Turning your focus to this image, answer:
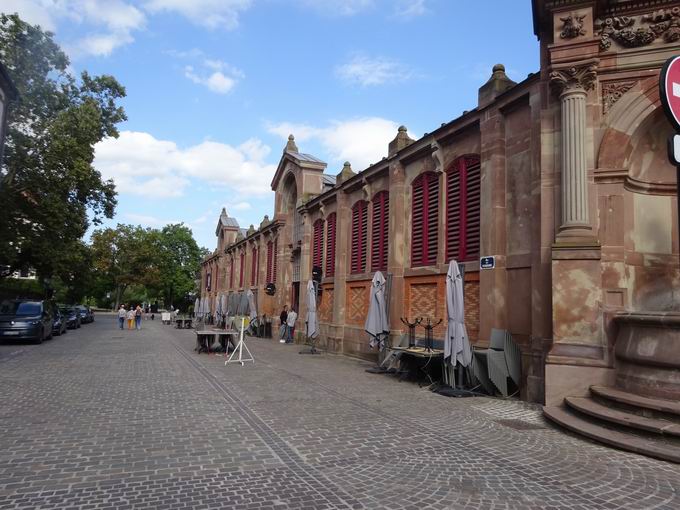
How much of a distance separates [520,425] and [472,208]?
6.62 m

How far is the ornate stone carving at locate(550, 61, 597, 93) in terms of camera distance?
9227mm

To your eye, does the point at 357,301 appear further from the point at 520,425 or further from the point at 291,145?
the point at 291,145

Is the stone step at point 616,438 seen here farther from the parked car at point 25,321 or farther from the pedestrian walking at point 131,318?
the pedestrian walking at point 131,318

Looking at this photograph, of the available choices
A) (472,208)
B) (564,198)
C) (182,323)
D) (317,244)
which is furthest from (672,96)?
(182,323)

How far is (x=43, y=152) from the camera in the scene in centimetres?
2152

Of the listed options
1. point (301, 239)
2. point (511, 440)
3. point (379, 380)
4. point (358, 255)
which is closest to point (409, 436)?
point (511, 440)

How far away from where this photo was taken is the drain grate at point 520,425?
760 centimetres

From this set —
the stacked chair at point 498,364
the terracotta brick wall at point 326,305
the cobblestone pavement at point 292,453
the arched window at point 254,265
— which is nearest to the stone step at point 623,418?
the cobblestone pavement at point 292,453

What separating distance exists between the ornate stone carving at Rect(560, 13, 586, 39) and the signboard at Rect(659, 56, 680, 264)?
9.77 ft

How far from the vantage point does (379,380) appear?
494 inches

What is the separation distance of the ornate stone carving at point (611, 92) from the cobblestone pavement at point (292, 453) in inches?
234

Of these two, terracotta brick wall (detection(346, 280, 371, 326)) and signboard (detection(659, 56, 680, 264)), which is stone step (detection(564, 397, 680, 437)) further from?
terracotta brick wall (detection(346, 280, 371, 326))

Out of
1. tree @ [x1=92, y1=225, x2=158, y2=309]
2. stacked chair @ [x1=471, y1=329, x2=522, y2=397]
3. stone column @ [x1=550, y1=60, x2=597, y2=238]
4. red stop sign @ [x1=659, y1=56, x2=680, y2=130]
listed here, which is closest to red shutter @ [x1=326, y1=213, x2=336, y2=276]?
stacked chair @ [x1=471, y1=329, x2=522, y2=397]

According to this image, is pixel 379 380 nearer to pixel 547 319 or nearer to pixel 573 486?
pixel 547 319
